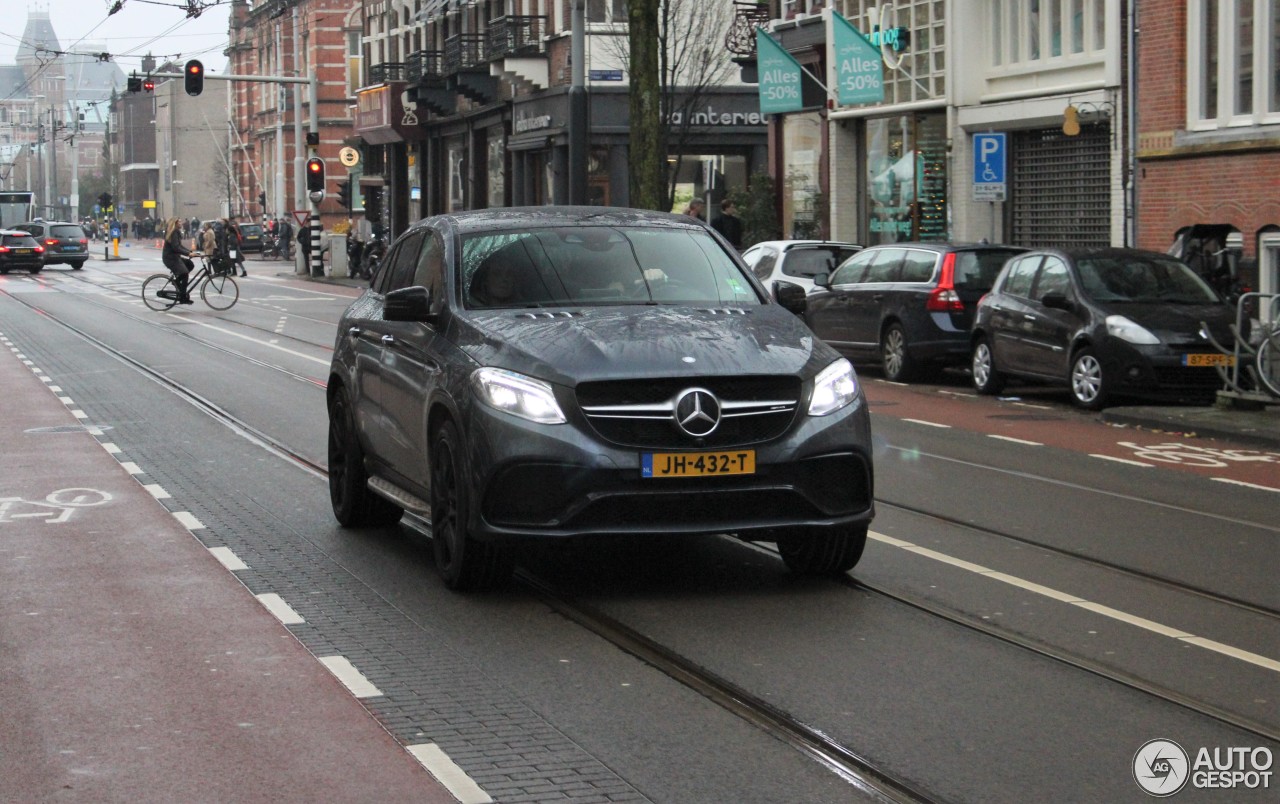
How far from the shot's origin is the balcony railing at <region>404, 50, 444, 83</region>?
57594 mm

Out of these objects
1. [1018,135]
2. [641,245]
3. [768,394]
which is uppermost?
[1018,135]

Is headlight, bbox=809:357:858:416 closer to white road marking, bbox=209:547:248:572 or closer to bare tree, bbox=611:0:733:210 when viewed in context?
white road marking, bbox=209:547:248:572

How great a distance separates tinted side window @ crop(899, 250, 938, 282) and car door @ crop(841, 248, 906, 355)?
9cm

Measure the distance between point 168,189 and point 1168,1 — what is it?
442ft

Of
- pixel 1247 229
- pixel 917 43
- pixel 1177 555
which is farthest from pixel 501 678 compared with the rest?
pixel 917 43

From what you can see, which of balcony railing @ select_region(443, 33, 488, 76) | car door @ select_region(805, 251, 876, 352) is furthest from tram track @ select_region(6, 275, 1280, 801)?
balcony railing @ select_region(443, 33, 488, 76)

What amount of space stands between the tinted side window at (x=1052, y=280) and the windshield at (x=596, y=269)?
32.4 feet

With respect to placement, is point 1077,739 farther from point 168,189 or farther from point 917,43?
point 168,189

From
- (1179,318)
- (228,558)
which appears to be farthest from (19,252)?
(228,558)

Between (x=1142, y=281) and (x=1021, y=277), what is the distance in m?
1.54

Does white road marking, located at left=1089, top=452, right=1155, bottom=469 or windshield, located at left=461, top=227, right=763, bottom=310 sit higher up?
windshield, located at left=461, top=227, right=763, bottom=310

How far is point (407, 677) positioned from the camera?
6.91 metres

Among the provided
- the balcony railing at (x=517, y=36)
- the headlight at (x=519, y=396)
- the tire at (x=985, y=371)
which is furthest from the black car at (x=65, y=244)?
the headlight at (x=519, y=396)

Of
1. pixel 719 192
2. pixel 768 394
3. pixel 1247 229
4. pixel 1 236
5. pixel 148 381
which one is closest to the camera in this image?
pixel 768 394
